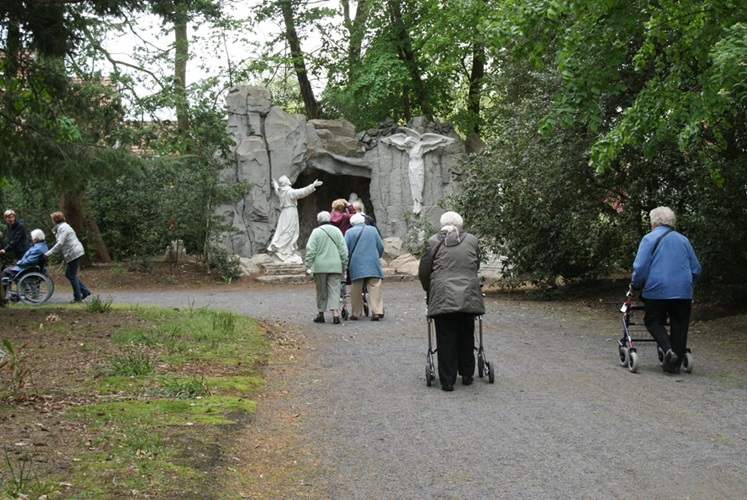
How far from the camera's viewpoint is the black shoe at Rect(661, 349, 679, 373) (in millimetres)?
9398

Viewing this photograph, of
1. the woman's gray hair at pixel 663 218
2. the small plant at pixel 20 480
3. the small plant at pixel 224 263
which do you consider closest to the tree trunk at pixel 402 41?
the small plant at pixel 224 263

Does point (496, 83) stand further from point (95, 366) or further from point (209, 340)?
point (95, 366)

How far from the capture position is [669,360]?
943 centimetres

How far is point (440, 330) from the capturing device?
884cm

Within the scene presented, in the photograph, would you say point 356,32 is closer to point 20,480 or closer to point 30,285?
point 30,285

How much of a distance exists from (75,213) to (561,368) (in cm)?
1991

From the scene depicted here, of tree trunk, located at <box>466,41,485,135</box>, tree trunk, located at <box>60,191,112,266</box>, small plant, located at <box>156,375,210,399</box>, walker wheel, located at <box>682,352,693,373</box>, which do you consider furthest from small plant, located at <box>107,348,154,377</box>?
tree trunk, located at <box>466,41,485,135</box>

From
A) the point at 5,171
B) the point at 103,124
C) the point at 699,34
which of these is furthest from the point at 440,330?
the point at 103,124

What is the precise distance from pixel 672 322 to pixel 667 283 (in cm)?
46

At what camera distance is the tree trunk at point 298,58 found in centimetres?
3162

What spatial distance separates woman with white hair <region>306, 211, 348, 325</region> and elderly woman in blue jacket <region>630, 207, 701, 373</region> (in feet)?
18.7

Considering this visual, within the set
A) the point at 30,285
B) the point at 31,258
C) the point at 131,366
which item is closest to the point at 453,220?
the point at 131,366

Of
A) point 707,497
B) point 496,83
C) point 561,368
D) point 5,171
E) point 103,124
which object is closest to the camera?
point 707,497

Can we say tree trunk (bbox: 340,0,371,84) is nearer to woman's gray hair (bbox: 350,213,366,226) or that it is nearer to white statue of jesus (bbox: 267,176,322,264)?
white statue of jesus (bbox: 267,176,322,264)
